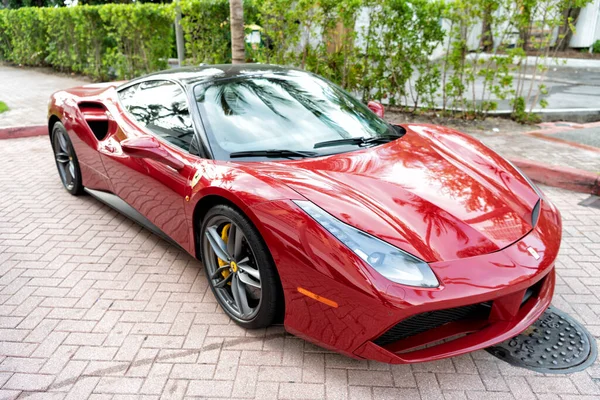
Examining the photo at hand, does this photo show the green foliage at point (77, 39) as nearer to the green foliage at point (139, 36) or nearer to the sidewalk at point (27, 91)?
the sidewalk at point (27, 91)

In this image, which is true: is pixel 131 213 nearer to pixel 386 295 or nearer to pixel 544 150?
pixel 386 295

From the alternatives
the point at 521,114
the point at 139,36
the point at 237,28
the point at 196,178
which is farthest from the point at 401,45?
the point at 139,36

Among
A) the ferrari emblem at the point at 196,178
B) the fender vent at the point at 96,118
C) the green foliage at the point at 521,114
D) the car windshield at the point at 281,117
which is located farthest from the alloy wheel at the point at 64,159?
the green foliage at the point at 521,114

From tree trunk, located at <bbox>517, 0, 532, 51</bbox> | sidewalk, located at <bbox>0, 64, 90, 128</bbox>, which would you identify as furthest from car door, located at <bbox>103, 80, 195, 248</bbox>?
tree trunk, located at <bbox>517, 0, 532, 51</bbox>

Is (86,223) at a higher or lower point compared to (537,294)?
lower

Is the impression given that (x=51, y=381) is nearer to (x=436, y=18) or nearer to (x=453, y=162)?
(x=453, y=162)

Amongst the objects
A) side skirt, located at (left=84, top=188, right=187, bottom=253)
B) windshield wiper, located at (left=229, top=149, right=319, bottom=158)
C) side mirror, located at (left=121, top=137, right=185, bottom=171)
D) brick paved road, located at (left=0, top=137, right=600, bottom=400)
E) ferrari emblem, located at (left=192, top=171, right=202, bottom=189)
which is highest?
windshield wiper, located at (left=229, top=149, right=319, bottom=158)

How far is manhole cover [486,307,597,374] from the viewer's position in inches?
94.7

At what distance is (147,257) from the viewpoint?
362 cm

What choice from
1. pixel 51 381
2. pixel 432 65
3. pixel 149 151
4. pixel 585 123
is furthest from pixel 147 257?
pixel 585 123

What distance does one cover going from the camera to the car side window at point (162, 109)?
310 cm

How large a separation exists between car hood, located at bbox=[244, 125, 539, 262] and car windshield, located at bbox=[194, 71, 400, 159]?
211 mm

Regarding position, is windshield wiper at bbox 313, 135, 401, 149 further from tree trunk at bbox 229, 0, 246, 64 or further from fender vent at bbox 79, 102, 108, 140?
tree trunk at bbox 229, 0, 246, 64

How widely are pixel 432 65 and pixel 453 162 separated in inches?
182
